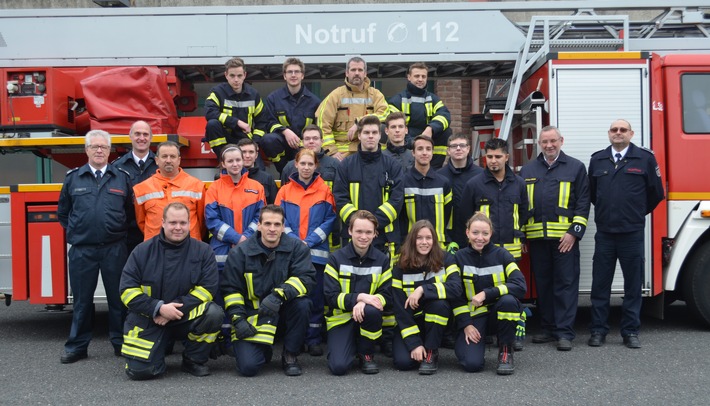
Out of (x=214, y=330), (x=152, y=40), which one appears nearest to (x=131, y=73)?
(x=152, y=40)

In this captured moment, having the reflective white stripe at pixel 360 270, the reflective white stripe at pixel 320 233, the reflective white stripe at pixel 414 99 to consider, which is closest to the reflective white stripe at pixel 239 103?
the reflective white stripe at pixel 414 99

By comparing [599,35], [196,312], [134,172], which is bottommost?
[196,312]

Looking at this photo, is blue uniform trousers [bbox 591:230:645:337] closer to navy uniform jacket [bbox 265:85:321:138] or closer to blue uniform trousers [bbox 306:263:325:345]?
blue uniform trousers [bbox 306:263:325:345]

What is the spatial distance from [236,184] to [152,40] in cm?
206

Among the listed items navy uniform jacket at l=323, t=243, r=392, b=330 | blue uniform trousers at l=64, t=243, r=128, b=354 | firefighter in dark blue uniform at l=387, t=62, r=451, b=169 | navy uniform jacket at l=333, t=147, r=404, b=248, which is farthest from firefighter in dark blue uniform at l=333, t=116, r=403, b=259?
blue uniform trousers at l=64, t=243, r=128, b=354

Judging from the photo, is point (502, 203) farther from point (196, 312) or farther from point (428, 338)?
point (196, 312)

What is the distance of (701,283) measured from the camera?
6.85 meters

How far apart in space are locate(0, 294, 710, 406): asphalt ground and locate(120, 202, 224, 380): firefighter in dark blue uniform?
0.18 meters

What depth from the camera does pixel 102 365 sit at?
608 cm

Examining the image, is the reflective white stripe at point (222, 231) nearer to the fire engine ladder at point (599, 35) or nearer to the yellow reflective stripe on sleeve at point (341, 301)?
the yellow reflective stripe on sleeve at point (341, 301)

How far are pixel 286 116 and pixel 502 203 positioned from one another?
2.24 m

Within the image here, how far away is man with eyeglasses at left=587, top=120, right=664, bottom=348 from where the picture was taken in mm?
6414

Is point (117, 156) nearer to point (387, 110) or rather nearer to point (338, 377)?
point (387, 110)

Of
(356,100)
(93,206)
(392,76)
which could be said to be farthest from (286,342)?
(392,76)
